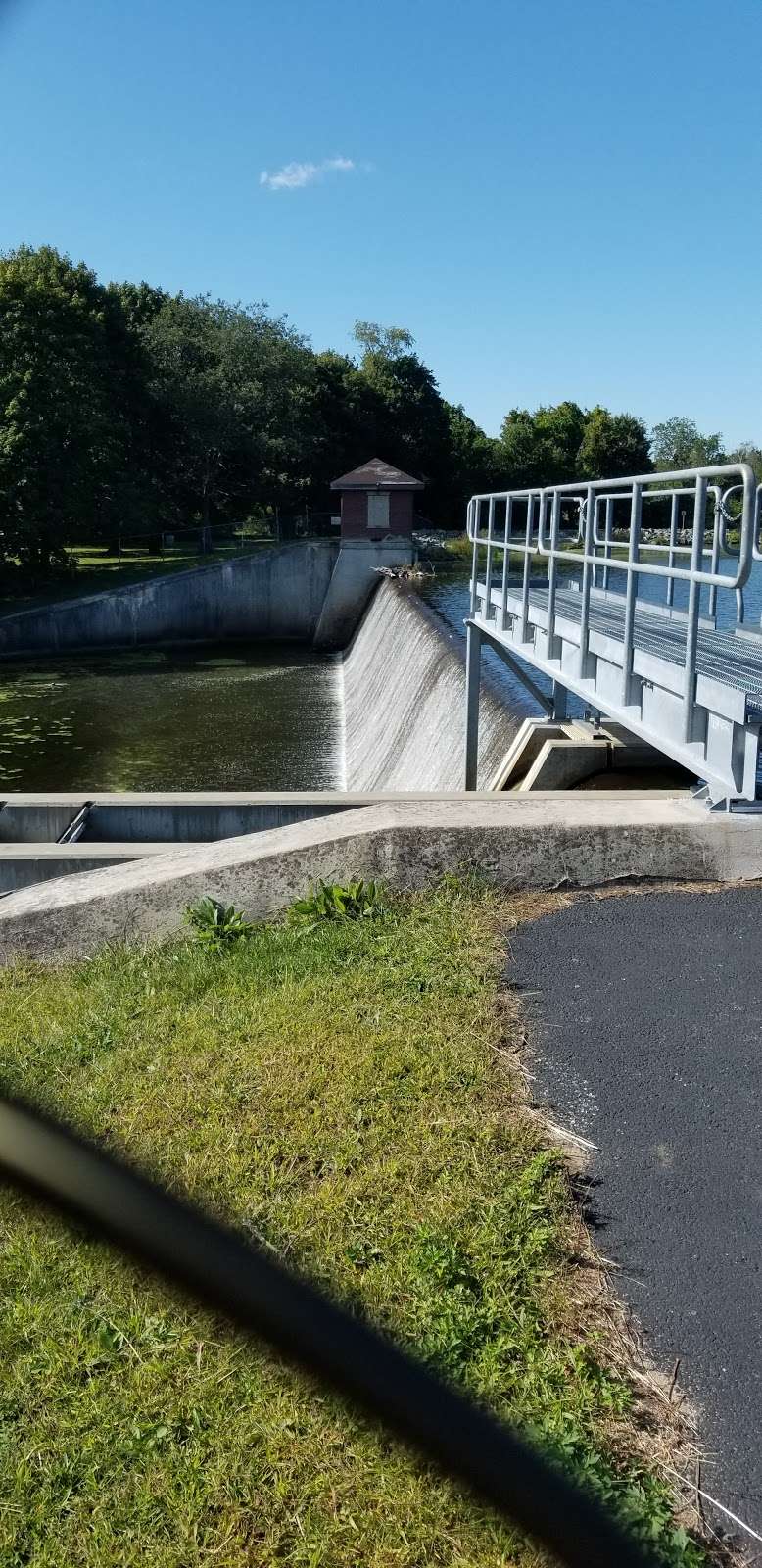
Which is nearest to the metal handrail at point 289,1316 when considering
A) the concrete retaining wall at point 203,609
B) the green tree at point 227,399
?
the concrete retaining wall at point 203,609

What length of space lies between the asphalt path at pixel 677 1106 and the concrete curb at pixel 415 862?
215mm

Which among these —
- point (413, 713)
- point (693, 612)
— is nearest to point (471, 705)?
point (413, 713)

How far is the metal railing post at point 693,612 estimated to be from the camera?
17.3 ft

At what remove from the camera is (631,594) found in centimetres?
616

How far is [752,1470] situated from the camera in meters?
2.29

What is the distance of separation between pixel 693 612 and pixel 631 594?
0.82 m

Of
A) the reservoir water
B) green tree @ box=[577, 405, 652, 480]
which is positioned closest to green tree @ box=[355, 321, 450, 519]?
green tree @ box=[577, 405, 652, 480]

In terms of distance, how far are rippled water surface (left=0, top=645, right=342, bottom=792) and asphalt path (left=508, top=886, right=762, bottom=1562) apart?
13.2 metres

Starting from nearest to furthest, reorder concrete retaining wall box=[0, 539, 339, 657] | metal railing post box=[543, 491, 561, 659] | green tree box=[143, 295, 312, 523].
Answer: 1. metal railing post box=[543, 491, 561, 659]
2. concrete retaining wall box=[0, 539, 339, 657]
3. green tree box=[143, 295, 312, 523]

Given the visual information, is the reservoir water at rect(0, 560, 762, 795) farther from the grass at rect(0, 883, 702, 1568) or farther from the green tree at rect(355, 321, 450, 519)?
the green tree at rect(355, 321, 450, 519)

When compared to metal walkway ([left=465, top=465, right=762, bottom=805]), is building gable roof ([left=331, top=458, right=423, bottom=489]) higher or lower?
higher

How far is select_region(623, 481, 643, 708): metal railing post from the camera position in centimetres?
623

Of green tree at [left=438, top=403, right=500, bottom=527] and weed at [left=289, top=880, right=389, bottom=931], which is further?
green tree at [left=438, top=403, right=500, bottom=527]

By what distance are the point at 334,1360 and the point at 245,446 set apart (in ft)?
140
